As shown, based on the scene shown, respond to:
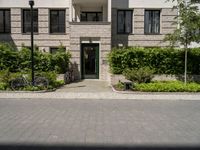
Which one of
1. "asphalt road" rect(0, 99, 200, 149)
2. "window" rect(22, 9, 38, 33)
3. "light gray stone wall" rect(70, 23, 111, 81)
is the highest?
"window" rect(22, 9, 38, 33)

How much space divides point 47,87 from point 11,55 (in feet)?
16.2

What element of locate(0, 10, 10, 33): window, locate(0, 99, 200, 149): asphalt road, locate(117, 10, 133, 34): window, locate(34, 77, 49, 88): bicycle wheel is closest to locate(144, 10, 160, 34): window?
locate(117, 10, 133, 34): window

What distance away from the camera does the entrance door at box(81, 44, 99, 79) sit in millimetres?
24188

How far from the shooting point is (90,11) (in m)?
26.8

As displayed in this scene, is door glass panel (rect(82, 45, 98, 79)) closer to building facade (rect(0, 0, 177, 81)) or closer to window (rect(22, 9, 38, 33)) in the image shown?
building facade (rect(0, 0, 177, 81))

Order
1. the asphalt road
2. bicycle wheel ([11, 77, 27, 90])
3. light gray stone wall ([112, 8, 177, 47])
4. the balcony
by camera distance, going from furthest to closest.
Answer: light gray stone wall ([112, 8, 177, 47]), the balcony, bicycle wheel ([11, 77, 27, 90]), the asphalt road

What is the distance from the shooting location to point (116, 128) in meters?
8.83

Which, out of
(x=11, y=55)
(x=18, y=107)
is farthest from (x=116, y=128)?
(x=11, y=55)

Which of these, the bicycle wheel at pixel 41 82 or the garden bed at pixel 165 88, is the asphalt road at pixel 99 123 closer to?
the garden bed at pixel 165 88

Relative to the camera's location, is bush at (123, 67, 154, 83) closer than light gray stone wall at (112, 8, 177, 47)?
Yes

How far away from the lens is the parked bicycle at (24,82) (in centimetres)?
1712

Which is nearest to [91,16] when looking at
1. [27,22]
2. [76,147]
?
[27,22]

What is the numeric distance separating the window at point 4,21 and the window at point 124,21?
9012mm

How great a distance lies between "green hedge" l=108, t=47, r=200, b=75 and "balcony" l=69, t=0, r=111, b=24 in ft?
14.7
